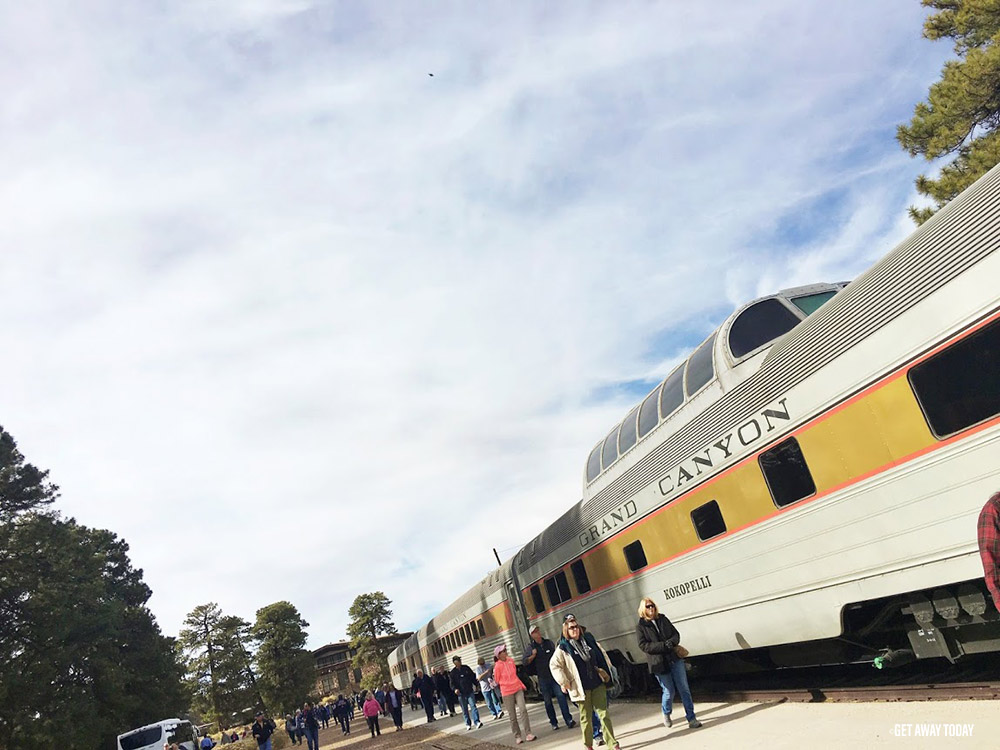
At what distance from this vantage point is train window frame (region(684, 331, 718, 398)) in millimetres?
9336

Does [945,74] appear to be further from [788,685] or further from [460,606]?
[460,606]

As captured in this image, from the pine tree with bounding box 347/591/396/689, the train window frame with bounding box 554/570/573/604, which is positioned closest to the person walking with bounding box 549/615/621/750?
the train window frame with bounding box 554/570/573/604

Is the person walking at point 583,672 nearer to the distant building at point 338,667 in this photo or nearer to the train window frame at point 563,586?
the train window frame at point 563,586

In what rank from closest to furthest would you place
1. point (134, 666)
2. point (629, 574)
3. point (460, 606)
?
point (629, 574) → point (460, 606) → point (134, 666)

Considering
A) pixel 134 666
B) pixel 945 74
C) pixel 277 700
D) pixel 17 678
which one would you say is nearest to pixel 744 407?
pixel 945 74

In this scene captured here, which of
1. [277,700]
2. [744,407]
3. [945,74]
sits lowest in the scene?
[277,700]

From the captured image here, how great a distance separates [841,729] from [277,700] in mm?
63933

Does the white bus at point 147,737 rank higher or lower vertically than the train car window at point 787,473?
lower

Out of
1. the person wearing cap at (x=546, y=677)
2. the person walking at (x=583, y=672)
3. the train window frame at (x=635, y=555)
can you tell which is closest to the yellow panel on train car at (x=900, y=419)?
the person walking at (x=583, y=672)

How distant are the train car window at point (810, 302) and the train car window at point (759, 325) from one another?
0.26m

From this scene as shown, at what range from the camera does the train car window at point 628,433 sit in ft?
38.2

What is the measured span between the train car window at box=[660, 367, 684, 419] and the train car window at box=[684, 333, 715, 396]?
197 millimetres

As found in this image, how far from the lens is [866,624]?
757 centimetres

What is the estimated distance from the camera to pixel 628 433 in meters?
11.9
